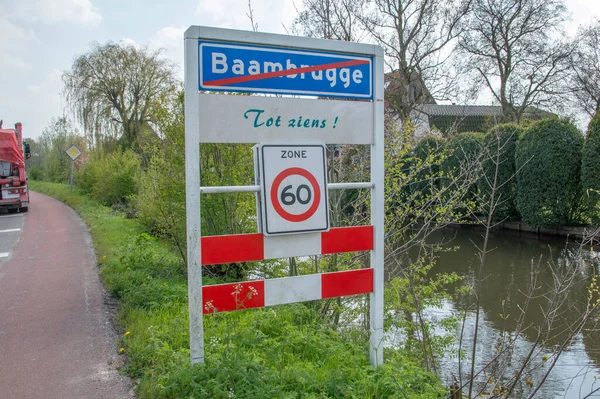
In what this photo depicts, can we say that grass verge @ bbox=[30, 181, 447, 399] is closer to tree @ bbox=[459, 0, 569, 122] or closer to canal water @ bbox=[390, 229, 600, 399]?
canal water @ bbox=[390, 229, 600, 399]

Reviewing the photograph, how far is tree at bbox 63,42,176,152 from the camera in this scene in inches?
1031

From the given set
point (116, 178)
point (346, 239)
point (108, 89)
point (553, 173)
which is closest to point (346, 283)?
point (346, 239)

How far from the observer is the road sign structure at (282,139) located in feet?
10.3

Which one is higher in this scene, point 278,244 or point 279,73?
point 279,73

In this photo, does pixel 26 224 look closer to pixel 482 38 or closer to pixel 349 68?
pixel 349 68

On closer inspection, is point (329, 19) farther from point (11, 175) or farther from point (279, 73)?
point (11, 175)

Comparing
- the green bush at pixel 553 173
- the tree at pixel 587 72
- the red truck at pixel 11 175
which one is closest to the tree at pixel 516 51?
the tree at pixel 587 72

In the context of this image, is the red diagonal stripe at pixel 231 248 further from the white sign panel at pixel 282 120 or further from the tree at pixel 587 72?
the tree at pixel 587 72

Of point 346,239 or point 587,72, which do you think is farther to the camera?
point 587,72

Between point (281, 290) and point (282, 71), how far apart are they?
1417 mm

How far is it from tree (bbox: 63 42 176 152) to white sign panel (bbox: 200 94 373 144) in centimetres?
2414

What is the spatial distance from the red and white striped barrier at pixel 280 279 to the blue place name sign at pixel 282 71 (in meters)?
0.94

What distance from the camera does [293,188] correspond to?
341cm

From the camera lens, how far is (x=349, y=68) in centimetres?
357
